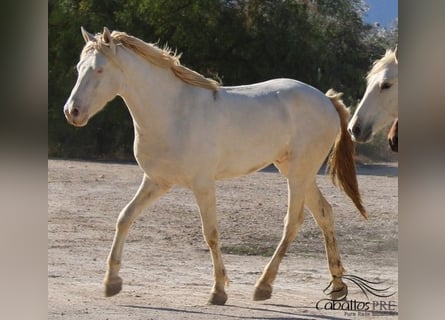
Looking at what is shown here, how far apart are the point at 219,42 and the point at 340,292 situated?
5.65 ft

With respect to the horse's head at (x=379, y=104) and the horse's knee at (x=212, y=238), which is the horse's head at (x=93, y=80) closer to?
the horse's knee at (x=212, y=238)

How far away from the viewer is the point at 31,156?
553cm

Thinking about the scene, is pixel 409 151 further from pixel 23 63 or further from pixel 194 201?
pixel 23 63

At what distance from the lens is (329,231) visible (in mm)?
5363

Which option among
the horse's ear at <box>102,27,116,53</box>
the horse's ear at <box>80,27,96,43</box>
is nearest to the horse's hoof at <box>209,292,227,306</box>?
the horse's ear at <box>102,27,116,53</box>

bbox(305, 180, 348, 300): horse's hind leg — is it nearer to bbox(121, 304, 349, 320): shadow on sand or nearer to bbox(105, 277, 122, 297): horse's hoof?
bbox(121, 304, 349, 320): shadow on sand

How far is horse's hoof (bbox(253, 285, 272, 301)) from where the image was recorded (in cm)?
531

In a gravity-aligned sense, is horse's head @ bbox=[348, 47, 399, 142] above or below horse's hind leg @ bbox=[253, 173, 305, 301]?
above

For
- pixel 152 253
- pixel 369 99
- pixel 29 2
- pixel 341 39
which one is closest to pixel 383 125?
pixel 369 99

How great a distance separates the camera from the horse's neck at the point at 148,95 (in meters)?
5.24

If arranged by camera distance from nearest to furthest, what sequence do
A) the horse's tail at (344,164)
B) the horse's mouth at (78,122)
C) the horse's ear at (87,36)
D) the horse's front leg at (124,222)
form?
the horse's mouth at (78,122) < the horse's ear at (87,36) < the horse's front leg at (124,222) < the horse's tail at (344,164)

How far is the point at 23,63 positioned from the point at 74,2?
0.51m

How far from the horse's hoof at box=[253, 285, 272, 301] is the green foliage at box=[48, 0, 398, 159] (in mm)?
1168

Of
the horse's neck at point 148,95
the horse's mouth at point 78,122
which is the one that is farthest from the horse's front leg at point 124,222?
the horse's mouth at point 78,122
